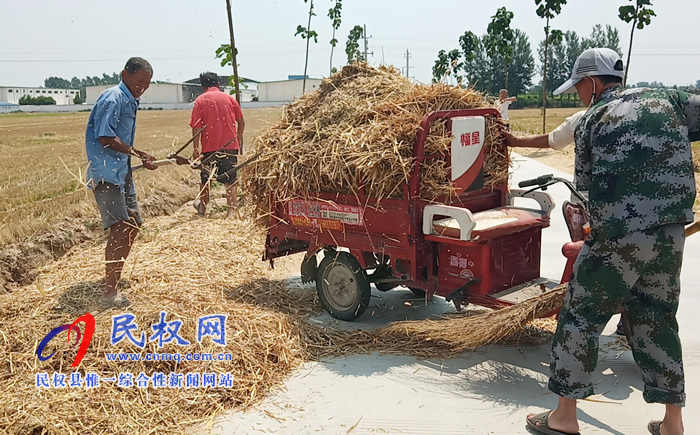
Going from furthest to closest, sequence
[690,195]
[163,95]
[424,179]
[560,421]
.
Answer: [163,95] → [424,179] → [560,421] → [690,195]

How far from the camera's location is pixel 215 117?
8.32 metres

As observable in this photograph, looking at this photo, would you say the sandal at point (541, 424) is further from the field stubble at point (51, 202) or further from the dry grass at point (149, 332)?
the field stubble at point (51, 202)

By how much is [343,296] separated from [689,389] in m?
2.65

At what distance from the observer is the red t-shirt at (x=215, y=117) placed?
27.1ft

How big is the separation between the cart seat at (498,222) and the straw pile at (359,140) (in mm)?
283

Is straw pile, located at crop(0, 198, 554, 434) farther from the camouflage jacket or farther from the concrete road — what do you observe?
the camouflage jacket

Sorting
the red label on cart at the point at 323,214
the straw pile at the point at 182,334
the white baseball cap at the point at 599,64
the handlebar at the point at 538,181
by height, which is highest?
the white baseball cap at the point at 599,64

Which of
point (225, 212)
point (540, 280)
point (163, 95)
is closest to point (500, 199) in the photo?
point (540, 280)

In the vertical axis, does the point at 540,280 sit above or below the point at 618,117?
below

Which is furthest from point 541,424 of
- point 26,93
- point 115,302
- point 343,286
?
point 26,93

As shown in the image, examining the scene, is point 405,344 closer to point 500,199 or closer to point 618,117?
point 500,199

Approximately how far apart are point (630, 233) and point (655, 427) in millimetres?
1125

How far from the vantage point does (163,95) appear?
281ft

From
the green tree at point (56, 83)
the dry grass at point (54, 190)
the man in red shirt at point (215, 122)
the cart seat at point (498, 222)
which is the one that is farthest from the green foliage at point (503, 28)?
the green tree at point (56, 83)
